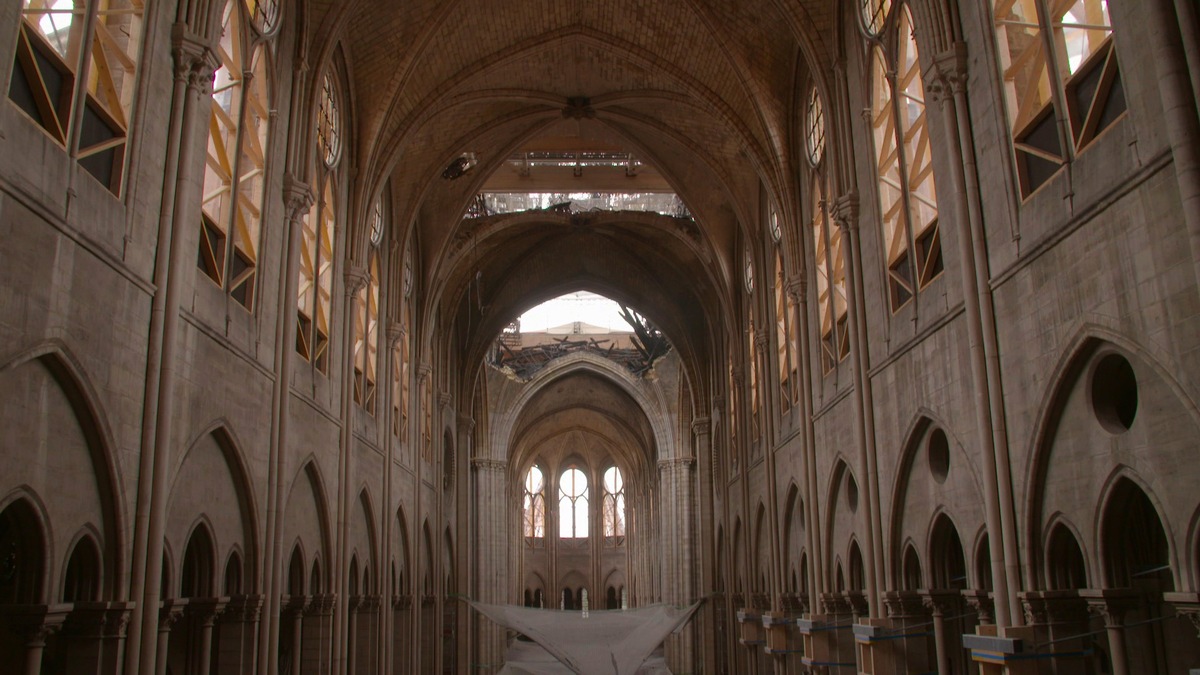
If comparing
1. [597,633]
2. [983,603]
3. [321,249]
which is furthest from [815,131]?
[597,633]

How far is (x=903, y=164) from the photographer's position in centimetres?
1423

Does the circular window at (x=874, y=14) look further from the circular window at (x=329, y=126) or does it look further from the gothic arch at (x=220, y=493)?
the gothic arch at (x=220, y=493)

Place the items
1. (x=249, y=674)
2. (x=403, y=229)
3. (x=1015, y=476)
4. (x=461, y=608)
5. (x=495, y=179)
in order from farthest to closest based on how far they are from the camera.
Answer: (x=461, y=608), (x=495, y=179), (x=403, y=229), (x=249, y=674), (x=1015, y=476)

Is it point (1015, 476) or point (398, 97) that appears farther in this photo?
point (398, 97)

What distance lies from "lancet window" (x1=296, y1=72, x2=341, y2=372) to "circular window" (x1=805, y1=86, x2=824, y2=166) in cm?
856

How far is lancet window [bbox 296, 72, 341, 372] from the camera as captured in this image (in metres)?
17.2

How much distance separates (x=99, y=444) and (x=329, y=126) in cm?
1012

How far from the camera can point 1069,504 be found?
31.9ft

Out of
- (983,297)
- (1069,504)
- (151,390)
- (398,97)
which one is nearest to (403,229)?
(398,97)

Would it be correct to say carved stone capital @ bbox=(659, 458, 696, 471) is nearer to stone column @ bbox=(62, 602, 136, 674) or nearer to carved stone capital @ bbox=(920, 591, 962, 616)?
carved stone capital @ bbox=(920, 591, 962, 616)

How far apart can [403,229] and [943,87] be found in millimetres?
14706

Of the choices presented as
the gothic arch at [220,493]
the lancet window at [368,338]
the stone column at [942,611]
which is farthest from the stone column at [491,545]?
the stone column at [942,611]

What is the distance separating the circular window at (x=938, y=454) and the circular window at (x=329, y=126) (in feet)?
36.2

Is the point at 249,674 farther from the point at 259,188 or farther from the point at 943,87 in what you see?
the point at 943,87
